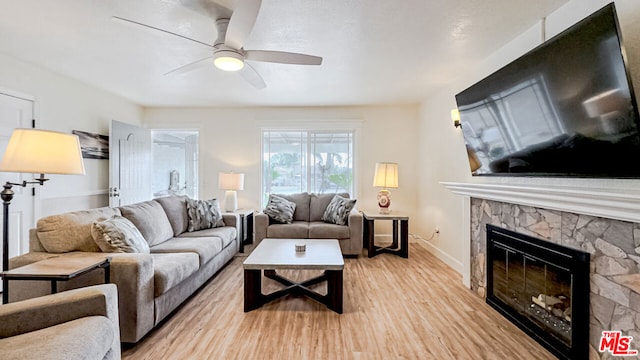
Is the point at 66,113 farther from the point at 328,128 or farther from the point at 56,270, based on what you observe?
the point at 328,128

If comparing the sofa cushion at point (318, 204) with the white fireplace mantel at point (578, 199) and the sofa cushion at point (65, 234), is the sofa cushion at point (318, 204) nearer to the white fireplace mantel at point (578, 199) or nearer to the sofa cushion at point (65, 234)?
the white fireplace mantel at point (578, 199)

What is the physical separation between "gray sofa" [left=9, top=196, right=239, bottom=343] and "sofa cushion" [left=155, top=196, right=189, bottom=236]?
A: 1.37ft

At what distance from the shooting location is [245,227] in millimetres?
4430

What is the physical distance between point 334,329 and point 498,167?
193cm

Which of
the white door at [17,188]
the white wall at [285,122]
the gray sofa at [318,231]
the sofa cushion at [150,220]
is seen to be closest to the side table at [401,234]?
the gray sofa at [318,231]

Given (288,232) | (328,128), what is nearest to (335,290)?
(288,232)

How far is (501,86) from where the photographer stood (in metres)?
2.21

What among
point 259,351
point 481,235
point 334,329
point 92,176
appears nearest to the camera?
point 259,351

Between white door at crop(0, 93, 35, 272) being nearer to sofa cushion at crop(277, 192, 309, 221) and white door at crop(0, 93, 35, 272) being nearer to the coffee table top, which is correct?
the coffee table top

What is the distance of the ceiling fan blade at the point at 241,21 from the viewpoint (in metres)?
1.66

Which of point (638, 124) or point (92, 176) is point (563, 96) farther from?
point (92, 176)

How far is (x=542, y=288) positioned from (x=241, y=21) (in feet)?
9.26

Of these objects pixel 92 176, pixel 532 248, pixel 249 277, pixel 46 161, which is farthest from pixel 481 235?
pixel 92 176

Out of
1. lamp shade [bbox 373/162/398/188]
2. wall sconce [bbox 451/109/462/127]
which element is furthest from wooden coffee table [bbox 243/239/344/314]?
wall sconce [bbox 451/109/462/127]
